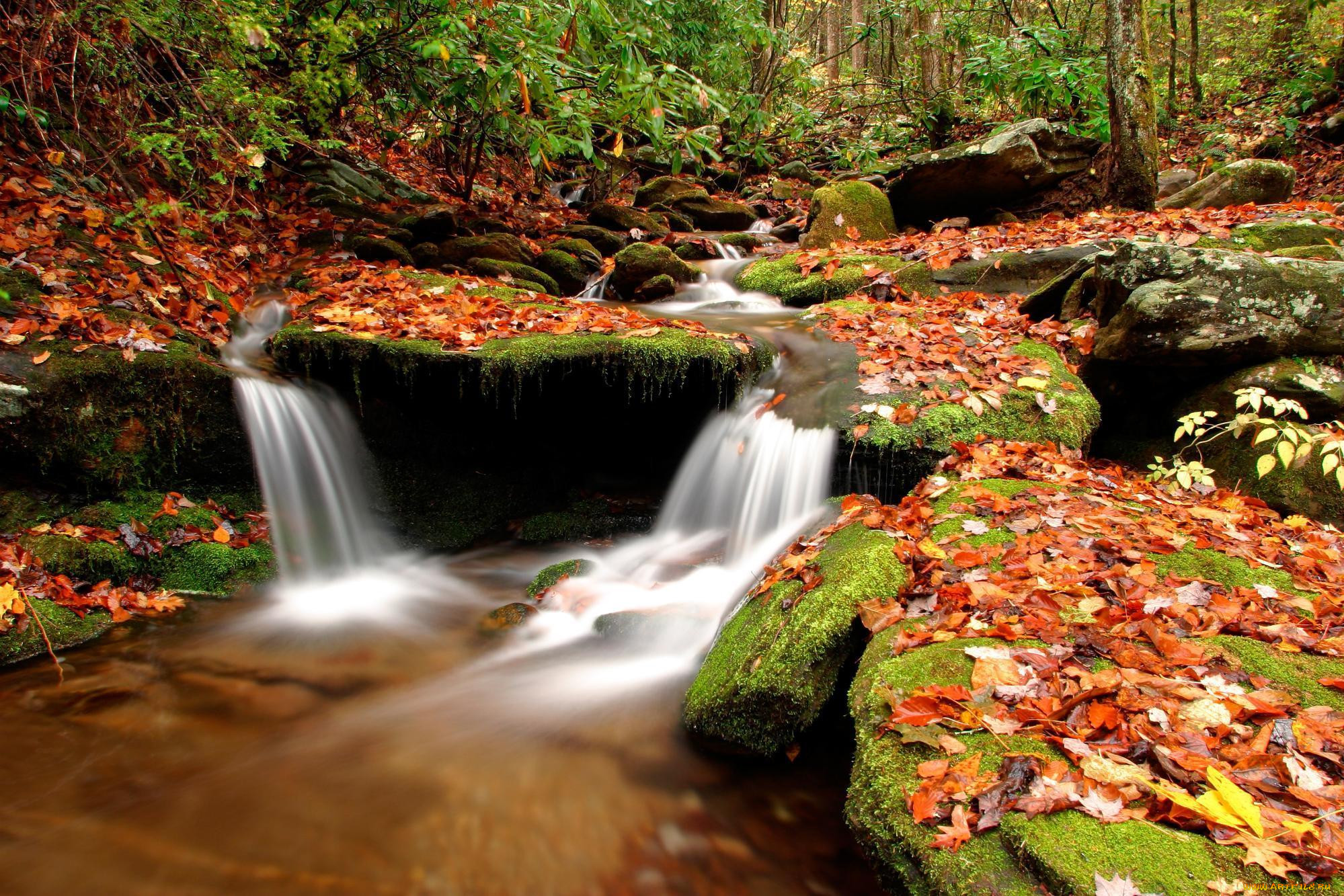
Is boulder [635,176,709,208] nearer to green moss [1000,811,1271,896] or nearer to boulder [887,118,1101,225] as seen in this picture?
boulder [887,118,1101,225]

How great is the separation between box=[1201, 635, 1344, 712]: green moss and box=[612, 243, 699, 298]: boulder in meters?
7.53

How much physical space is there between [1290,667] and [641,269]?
26.5 ft

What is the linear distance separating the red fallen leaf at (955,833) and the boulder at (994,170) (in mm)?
10744

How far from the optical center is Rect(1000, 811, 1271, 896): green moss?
1.67m

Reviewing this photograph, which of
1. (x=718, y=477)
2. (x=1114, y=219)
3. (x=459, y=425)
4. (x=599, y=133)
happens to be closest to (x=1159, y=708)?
(x=718, y=477)

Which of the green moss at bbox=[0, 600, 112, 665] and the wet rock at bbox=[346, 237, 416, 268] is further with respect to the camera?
the wet rock at bbox=[346, 237, 416, 268]

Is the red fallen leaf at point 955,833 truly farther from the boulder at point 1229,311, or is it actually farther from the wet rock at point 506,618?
the boulder at point 1229,311

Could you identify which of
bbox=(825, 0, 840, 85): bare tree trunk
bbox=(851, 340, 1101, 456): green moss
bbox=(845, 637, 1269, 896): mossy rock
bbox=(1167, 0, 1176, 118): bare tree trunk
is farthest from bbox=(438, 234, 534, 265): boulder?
bbox=(825, 0, 840, 85): bare tree trunk

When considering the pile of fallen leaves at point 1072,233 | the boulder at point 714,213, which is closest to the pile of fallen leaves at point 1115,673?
the pile of fallen leaves at point 1072,233

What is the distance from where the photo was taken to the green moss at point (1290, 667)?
2.27 metres

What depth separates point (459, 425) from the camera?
6.39 meters

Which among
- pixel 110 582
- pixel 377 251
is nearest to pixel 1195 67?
pixel 377 251

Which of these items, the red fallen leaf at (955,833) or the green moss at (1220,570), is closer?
the red fallen leaf at (955,833)

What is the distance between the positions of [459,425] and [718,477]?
245 centimetres
